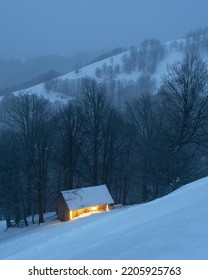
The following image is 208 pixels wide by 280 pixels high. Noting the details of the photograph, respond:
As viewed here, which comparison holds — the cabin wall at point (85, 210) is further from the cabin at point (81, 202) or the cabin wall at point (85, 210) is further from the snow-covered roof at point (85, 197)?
the snow-covered roof at point (85, 197)

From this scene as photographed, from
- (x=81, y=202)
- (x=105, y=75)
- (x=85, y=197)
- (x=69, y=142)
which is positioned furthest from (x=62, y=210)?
(x=105, y=75)

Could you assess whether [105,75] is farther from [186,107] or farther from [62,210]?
[186,107]

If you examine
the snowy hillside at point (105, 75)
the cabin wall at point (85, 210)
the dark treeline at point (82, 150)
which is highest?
the snowy hillside at point (105, 75)

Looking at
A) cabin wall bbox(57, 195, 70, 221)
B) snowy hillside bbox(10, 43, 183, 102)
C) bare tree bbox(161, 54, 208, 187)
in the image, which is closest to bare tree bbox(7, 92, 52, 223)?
cabin wall bbox(57, 195, 70, 221)

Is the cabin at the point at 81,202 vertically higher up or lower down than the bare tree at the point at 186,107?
lower down

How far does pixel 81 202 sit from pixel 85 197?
614 millimetres

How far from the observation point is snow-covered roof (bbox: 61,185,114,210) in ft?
91.8

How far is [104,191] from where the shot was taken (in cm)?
2969

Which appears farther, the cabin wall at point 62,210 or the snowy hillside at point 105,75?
the snowy hillside at point 105,75

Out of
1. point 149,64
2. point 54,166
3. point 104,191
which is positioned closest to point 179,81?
point 104,191

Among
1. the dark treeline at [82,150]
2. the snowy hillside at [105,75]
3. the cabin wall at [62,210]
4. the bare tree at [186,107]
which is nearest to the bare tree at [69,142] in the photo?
the dark treeline at [82,150]

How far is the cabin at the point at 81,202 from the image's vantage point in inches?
1094

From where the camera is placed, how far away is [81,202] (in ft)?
92.8
